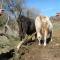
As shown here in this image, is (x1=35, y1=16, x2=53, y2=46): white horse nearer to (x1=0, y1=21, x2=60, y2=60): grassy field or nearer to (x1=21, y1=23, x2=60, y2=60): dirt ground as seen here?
(x1=0, y1=21, x2=60, y2=60): grassy field

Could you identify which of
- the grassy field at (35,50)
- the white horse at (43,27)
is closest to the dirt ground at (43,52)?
the grassy field at (35,50)

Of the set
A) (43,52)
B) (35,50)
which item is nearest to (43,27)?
(35,50)

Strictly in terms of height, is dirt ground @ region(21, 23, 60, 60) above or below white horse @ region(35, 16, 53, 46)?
below

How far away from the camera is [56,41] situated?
14406 millimetres

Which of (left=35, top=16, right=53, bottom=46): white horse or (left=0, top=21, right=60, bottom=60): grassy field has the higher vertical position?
(left=35, top=16, right=53, bottom=46): white horse

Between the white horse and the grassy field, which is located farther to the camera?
the white horse

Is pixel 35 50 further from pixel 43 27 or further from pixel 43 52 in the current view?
pixel 43 27

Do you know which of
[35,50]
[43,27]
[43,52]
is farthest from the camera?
[43,27]

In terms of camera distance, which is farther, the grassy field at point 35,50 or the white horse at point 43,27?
the white horse at point 43,27

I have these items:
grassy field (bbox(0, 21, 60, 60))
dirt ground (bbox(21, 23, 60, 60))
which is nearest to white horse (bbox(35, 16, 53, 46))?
grassy field (bbox(0, 21, 60, 60))

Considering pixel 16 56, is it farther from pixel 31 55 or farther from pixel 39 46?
pixel 39 46

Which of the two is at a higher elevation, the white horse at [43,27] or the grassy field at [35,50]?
the white horse at [43,27]

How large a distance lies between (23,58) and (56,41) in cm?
311

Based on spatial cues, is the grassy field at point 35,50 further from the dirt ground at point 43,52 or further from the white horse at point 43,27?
the white horse at point 43,27
